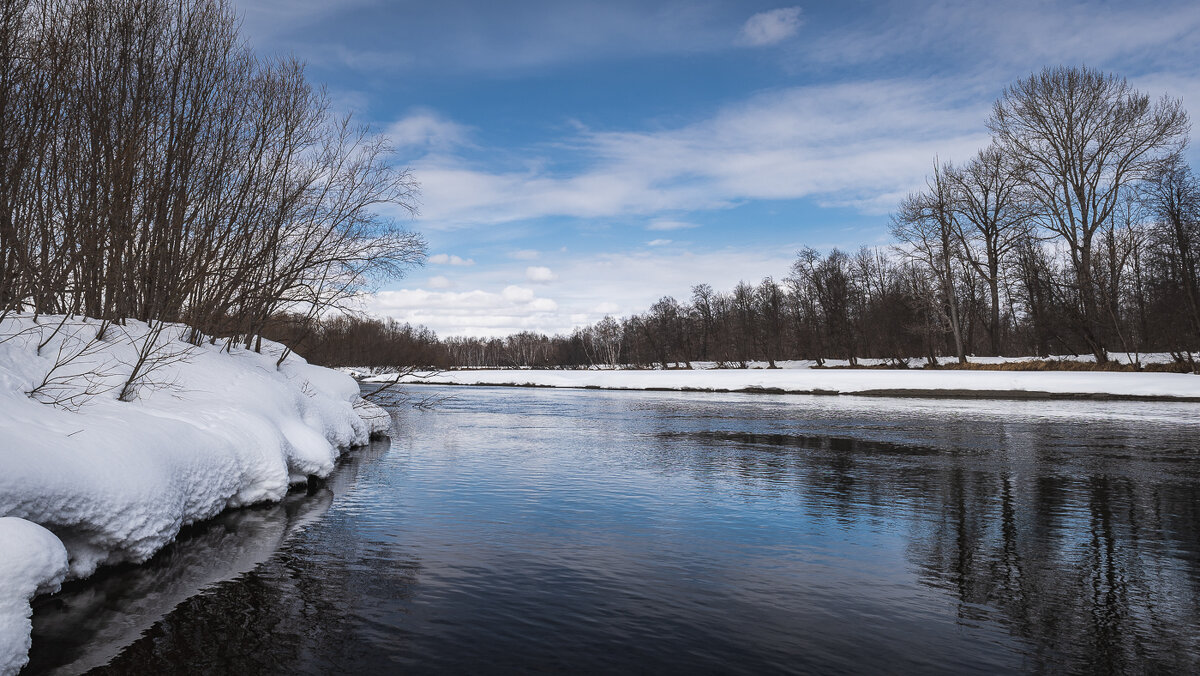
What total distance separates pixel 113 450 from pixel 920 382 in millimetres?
41451

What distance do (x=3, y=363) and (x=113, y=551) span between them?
118 inches

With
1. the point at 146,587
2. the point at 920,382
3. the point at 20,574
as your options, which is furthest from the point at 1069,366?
the point at 20,574

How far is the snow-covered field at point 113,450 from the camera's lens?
5.73m

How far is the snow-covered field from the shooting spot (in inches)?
225

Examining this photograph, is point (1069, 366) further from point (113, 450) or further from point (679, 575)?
point (113, 450)

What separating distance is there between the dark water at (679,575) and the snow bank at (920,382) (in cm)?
1201

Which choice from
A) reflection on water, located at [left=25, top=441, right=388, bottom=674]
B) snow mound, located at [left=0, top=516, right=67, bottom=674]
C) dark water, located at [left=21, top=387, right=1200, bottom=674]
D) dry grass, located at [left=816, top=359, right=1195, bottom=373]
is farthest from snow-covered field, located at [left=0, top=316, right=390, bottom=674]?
dry grass, located at [left=816, top=359, right=1195, bottom=373]

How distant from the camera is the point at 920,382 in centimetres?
4038

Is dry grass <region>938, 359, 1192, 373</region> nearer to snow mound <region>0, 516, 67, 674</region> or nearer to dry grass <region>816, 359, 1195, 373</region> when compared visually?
dry grass <region>816, 359, 1195, 373</region>

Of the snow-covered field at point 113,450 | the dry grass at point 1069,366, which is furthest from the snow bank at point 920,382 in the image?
the snow-covered field at point 113,450

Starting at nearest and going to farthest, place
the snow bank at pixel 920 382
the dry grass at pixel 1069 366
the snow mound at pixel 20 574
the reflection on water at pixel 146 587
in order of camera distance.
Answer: the snow mound at pixel 20 574 < the reflection on water at pixel 146 587 < the snow bank at pixel 920 382 < the dry grass at pixel 1069 366

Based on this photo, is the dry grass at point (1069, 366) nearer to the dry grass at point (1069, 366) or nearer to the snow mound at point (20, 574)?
the dry grass at point (1069, 366)

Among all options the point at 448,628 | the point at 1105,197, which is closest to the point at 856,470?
the point at 448,628

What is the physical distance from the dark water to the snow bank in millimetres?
12015
